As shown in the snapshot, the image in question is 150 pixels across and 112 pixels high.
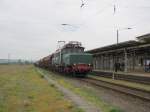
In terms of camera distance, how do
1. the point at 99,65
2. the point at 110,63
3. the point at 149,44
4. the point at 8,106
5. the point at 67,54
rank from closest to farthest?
1. the point at 8,106
2. the point at 149,44
3. the point at 67,54
4. the point at 110,63
5. the point at 99,65

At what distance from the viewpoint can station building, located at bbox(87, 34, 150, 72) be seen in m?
37.0

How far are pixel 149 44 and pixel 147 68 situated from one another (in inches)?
459

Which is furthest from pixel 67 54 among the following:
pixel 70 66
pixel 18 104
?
pixel 18 104

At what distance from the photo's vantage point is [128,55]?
185 ft

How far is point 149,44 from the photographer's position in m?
34.1

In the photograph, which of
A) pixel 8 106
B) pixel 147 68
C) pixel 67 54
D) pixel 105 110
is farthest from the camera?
pixel 147 68

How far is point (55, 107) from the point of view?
1242 centimetres

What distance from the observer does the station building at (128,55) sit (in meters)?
37.0

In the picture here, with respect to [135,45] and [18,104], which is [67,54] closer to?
[135,45]

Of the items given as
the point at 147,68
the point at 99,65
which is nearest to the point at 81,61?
the point at 147,68

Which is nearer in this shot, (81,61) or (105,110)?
(105,110)

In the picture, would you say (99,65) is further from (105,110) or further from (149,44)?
(105,110)

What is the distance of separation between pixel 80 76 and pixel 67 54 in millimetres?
3324

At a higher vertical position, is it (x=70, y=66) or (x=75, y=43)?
(x=75, y=43)
